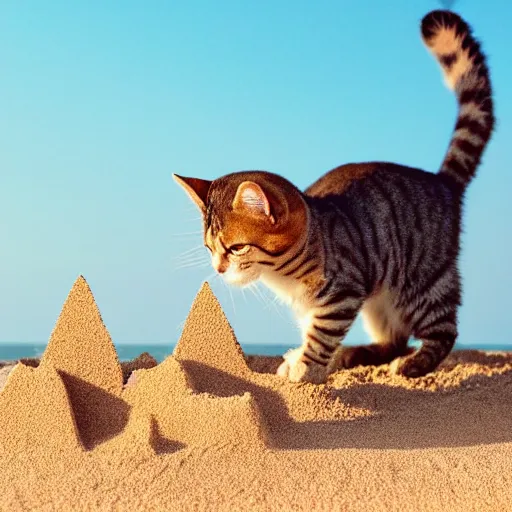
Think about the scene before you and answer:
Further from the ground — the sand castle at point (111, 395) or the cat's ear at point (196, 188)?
the cat's ear at point (196, 188)

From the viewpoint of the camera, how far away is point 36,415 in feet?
10.1

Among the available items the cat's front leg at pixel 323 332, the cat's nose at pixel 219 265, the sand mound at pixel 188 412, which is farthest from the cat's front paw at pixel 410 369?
the sand mound at pixel 188 412

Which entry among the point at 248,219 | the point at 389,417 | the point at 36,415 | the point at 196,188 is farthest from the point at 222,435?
the point at 196,188

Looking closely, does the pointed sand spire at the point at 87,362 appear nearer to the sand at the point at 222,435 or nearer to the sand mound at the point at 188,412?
the sand at the point at 222,435

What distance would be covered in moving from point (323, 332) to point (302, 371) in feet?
0.76

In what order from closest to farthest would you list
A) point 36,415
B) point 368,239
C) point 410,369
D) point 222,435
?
point 222,435 → point 36,415 → point 368,239 → point 410,369

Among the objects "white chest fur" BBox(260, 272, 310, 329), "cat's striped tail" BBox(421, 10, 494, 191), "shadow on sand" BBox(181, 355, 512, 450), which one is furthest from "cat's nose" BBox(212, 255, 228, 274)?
"cat's striped tail" BBox(421, 10, 494, 191)

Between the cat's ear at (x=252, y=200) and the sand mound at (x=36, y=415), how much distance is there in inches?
44.1

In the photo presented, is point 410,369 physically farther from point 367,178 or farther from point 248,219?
point 248,219

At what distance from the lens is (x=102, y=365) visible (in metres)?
3.34

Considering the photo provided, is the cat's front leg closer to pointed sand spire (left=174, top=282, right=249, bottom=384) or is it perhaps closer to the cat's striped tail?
pointed sand spire (left=174, top=282, right=249, bottom=384)

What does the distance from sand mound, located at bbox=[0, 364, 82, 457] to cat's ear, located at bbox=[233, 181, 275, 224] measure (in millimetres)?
1121

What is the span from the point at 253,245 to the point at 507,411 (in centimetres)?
172

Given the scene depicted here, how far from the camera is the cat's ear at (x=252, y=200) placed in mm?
3113
